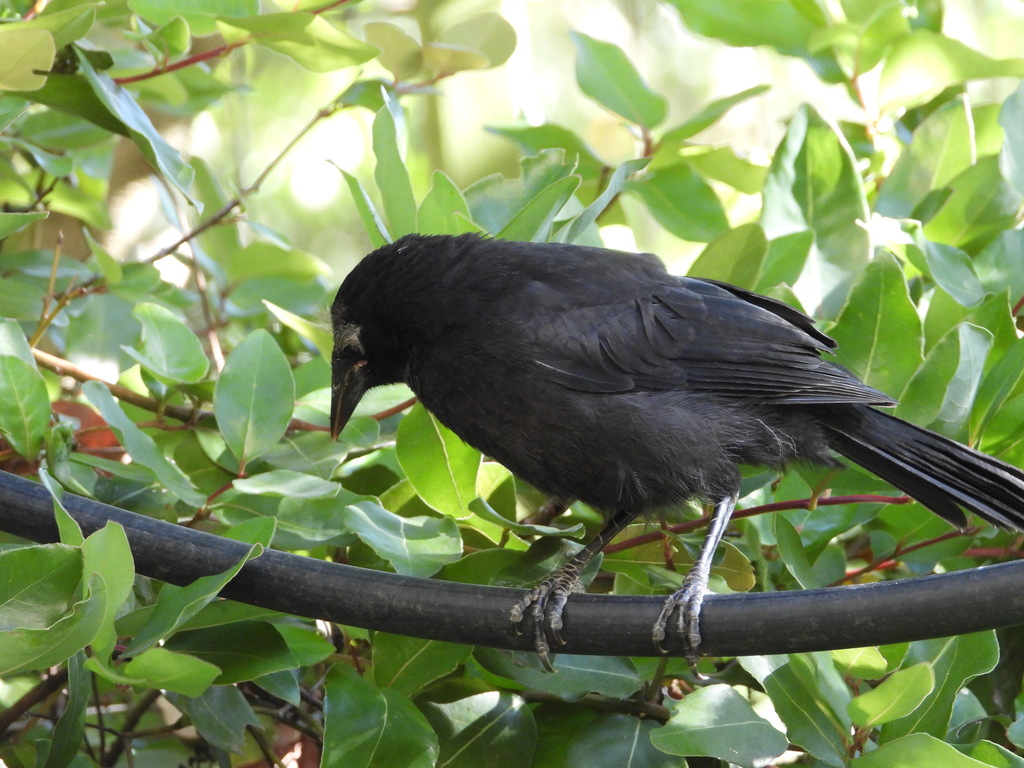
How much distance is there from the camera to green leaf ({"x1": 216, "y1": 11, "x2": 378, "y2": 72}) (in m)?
2.39

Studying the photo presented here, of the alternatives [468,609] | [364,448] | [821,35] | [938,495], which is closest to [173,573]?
[468,609]

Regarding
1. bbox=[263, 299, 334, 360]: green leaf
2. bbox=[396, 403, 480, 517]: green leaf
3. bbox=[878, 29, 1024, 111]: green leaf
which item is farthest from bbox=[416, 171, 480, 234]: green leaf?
bbox=[878, 29, 1024, 111]: green leaf

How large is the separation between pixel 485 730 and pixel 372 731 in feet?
0.71

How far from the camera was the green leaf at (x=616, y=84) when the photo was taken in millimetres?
2920

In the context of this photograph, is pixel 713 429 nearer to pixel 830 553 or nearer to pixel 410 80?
pixel 830 553

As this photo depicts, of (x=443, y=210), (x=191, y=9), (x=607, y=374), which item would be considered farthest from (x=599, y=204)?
(x=191, y=9)

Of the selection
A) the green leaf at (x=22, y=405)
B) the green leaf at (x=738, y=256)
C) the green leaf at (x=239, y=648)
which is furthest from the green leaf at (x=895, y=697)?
the green leaf at (x=22, y=405)

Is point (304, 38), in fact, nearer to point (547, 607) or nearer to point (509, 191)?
point (509, 191)

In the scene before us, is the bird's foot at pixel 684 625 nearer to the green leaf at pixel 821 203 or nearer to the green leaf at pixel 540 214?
the green leaf at pixel 540 214

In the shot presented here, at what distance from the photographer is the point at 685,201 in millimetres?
2863

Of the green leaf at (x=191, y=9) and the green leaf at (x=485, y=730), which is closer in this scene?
the green leaf at (x=485, y=730)

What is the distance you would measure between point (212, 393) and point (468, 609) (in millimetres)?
879

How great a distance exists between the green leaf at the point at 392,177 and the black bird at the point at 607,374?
88 mm

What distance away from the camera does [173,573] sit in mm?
1803
